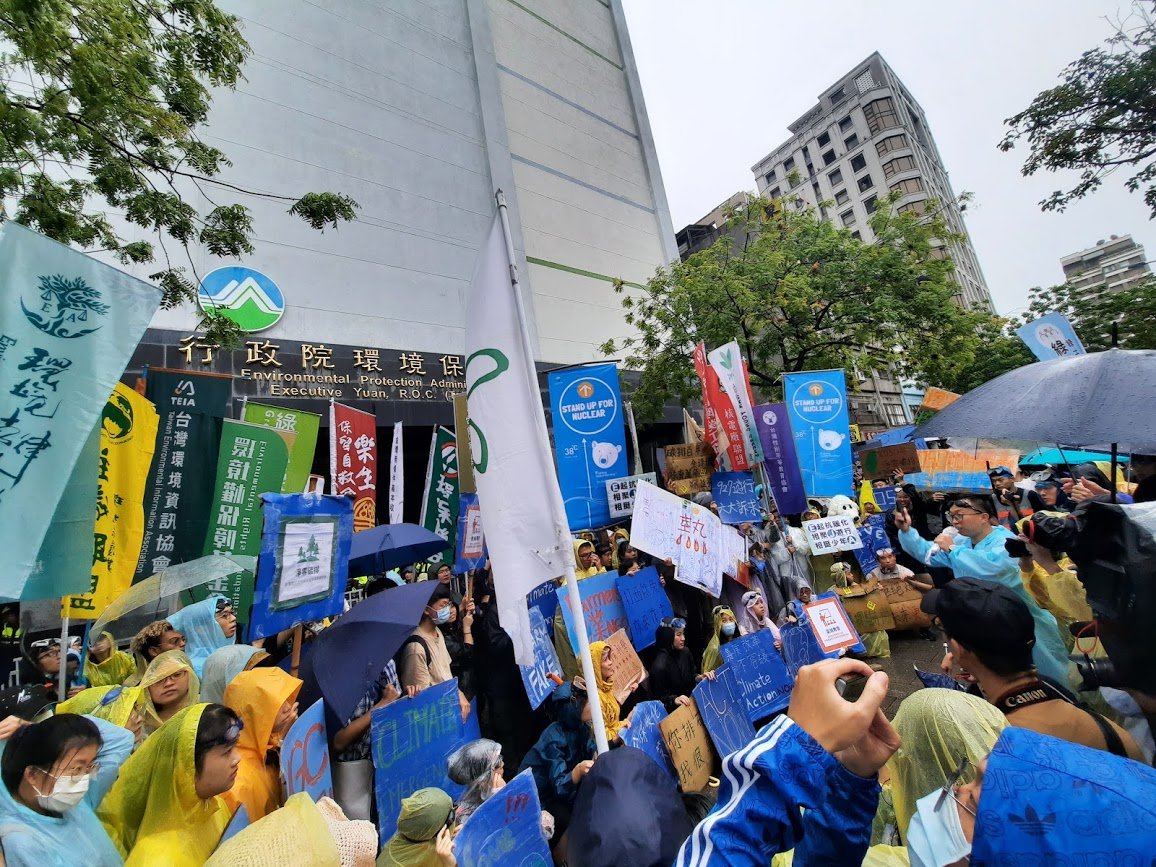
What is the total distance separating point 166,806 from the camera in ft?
6.19

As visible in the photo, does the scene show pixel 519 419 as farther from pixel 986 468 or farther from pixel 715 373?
pixel 986 468

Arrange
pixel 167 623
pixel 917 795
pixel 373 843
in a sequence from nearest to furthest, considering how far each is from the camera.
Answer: pixel 917 795, pixel 373 843, pixel 167 623

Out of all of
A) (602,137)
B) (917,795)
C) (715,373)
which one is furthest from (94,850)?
(602,137)

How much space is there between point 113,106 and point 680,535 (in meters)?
5.79

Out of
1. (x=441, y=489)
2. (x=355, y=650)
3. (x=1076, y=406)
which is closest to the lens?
(x=1076, y=406)

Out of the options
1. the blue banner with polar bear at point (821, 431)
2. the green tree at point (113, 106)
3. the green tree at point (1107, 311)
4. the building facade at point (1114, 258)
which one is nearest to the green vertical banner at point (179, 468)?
the green tree at point (113, 106)

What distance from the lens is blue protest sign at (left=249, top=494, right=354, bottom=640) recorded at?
126 inches

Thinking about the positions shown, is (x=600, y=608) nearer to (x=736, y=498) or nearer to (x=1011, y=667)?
(x=736, y=498)

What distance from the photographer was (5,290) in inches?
93.7

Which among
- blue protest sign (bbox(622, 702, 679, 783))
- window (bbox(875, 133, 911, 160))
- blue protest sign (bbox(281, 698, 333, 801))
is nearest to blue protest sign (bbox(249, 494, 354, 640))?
blue protest sign (bbox(281, 698, 333, 801))

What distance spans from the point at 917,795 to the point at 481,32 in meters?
19.5

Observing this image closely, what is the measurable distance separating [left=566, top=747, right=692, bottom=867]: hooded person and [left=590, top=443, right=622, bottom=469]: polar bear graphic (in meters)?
4.17

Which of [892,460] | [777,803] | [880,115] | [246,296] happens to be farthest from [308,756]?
[880,115]

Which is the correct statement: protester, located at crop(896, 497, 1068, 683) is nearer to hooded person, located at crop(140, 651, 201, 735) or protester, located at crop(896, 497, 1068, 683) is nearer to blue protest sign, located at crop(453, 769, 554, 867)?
blue protest sign, located at crop(453, 769, 554, 867)
